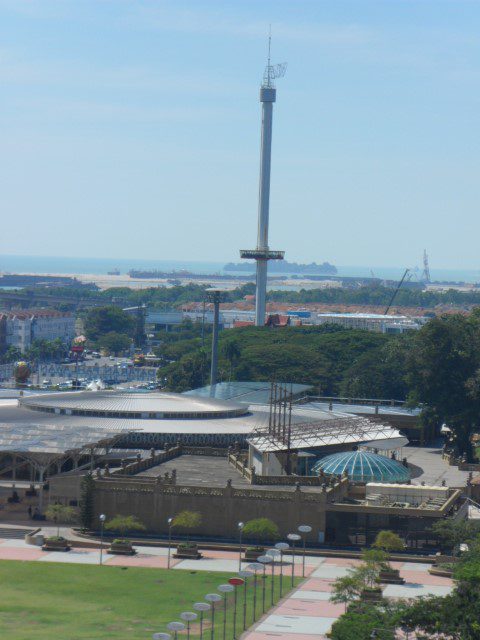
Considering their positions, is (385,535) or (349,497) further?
(349,497)

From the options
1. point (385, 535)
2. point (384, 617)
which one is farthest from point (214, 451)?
point (384, 617)

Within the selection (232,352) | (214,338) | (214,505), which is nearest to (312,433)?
(214,505)

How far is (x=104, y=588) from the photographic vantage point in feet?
248

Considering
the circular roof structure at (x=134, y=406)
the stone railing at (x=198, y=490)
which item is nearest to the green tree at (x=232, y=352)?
the circular roof structure at (x=134, y=406)

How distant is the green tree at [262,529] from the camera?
8581 cm

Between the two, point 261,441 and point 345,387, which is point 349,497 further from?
point 345,387

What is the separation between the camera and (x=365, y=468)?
3861 inches

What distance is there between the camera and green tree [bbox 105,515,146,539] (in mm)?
87825

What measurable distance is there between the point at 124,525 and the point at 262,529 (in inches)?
336

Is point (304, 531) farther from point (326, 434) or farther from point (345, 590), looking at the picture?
point (326, 434)

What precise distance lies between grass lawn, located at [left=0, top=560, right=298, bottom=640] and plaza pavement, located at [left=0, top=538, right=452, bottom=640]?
126 centimetres

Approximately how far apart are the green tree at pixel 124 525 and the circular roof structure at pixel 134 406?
25.4 meters

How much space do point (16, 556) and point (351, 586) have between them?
22.6 metres

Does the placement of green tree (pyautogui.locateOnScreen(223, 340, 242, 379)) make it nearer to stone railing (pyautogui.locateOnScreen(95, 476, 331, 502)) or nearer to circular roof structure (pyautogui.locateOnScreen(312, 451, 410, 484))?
circular roof structure (pyautogui.locateOnScreen(312, 451, 410, 484))
